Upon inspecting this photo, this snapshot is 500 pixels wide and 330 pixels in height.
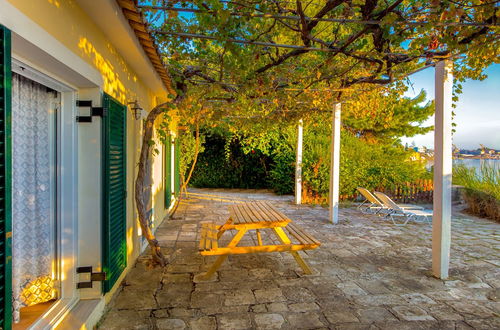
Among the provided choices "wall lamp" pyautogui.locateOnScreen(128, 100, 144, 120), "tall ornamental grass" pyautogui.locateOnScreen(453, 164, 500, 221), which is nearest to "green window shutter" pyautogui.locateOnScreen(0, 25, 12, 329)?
"wall lamp" pyautogui.locateOnScreen(128, 100, 144, 120)

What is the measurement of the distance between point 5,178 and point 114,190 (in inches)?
70.3

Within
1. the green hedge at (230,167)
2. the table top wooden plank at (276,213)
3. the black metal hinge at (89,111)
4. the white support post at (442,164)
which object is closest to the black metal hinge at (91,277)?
the black metal hinge at (89,111)

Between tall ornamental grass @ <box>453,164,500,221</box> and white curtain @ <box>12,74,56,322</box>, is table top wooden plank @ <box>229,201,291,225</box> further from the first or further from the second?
tall ornamental grass @ <box>453,164,500,221</box>

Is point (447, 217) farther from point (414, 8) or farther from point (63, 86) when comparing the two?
point (63, 86)

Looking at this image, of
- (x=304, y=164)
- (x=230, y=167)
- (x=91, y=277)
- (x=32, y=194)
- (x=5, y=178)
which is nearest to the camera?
(x=5, y=178)

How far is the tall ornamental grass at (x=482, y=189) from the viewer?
26.6 ft

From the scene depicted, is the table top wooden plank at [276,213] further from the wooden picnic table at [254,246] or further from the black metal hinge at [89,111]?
the black metal hinge at [89,111]

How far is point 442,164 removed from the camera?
385 cm

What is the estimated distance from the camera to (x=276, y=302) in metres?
3.19

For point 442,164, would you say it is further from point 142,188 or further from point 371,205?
point 371,205

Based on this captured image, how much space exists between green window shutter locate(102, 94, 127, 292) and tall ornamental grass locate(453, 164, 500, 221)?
28.0ft

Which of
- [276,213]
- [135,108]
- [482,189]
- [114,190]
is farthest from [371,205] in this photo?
[114,190]

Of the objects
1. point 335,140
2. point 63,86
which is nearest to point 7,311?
point 63,86

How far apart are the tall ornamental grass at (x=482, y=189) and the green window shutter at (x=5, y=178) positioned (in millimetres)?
9518
